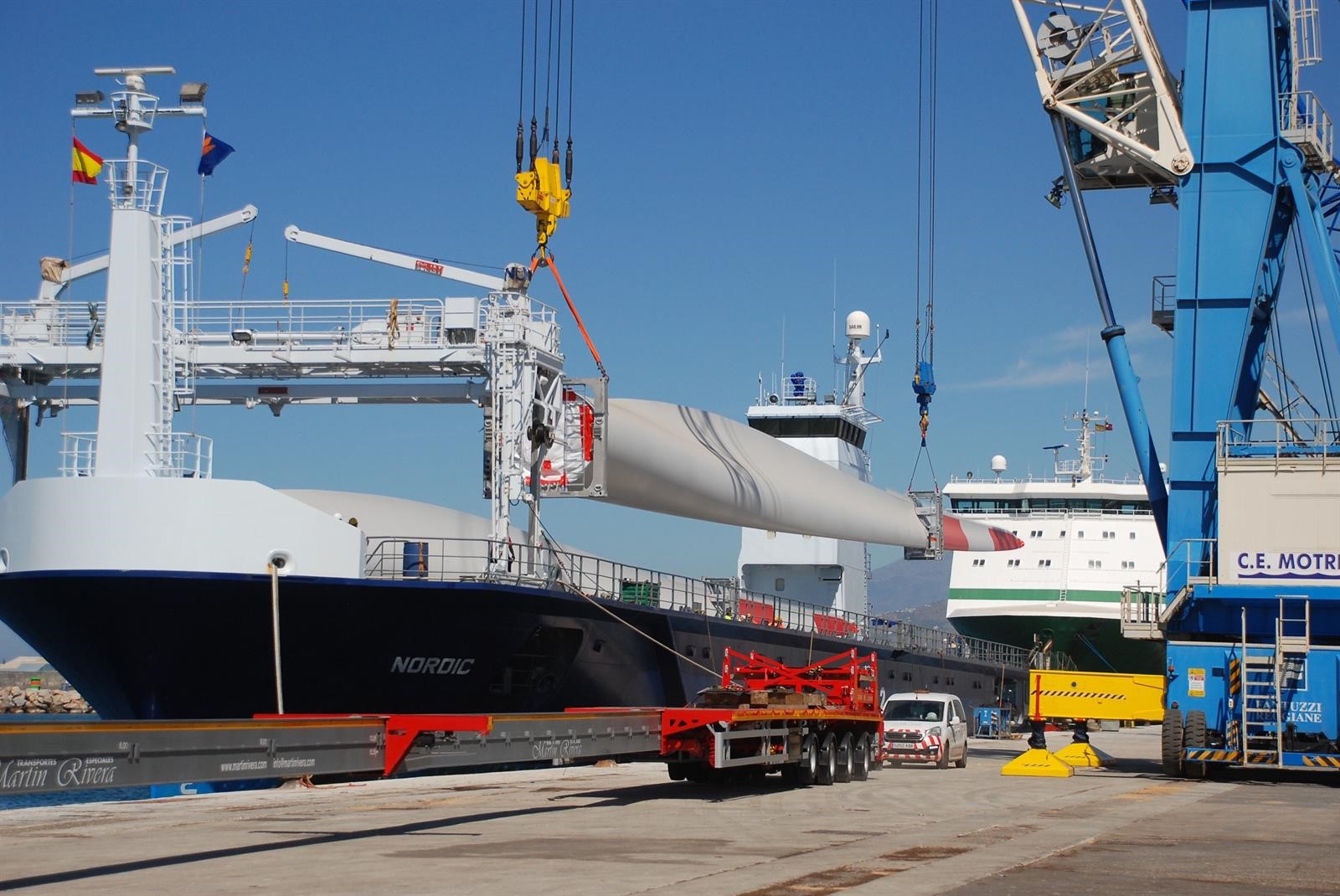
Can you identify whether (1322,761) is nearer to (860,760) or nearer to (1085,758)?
(1085,758)

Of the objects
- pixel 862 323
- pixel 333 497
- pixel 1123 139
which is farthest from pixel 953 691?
pixel 333 497

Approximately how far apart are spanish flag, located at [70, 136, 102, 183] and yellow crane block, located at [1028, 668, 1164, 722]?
17264mm

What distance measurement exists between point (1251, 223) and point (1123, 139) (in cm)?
281

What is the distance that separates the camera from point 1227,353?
25.3m

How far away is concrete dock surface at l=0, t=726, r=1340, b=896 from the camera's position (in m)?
10.3

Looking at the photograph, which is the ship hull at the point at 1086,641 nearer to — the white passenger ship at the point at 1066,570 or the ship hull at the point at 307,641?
the white passenger ship at the point at 1066,570

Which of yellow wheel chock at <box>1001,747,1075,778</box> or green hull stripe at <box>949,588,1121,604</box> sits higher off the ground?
green hull stripe at <box>949,588,1121,604</box>

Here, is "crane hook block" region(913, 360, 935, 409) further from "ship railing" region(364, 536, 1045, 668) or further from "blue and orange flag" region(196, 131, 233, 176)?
"blue and orange flag" region(196, 131, 233, 176)

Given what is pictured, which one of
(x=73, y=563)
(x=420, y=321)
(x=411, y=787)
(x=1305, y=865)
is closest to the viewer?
(x=1305, y=865)

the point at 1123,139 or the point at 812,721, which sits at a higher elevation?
the point at 1123,139

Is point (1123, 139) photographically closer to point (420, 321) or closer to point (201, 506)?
point (420, 321)

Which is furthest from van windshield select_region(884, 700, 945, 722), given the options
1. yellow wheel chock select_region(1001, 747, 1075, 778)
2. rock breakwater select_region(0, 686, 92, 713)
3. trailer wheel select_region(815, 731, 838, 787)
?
rock breakwater select_region(0, 686, 92, 713)

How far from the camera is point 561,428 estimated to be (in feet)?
83.5

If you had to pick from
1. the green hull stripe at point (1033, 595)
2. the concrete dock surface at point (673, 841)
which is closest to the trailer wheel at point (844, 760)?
the concrete dock surface at point (673, 841)
